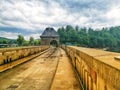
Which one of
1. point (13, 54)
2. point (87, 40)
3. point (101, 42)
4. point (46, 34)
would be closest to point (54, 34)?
point (46, 34)

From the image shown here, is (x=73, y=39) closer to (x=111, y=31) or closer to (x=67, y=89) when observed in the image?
(x=111, y=31)

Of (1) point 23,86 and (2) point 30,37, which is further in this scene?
(2) point 30,37

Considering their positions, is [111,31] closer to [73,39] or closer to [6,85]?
[73,39]

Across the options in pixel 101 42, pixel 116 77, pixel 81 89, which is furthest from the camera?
pixel 101 42

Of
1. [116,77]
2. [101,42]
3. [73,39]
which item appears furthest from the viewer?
[101,42]

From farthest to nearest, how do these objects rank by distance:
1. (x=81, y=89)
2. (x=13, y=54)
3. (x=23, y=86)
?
(x=13, y=54) < (x=23, y=86) < (x=81, y=89)

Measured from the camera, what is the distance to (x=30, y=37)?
4806 inches

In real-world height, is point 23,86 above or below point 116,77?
below

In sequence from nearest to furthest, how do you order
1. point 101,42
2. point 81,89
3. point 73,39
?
1. point 81,89
2. point 73,39
3. point 101,42

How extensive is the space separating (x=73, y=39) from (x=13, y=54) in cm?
10899

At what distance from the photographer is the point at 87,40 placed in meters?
124

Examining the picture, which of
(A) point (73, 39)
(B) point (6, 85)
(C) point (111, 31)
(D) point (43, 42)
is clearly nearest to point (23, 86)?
(B) point (6, 85)

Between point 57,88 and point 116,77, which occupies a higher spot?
point 116,77

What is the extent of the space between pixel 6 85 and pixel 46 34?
9330cm
